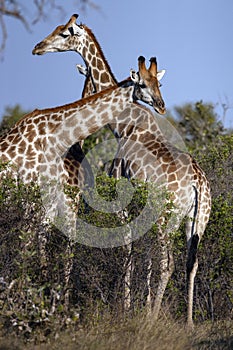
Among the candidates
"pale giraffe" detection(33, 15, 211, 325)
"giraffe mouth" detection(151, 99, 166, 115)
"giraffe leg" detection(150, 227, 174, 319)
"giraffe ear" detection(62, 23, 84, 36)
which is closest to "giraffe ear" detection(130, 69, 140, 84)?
"pale giraffe" detection(33, 15, 211, 325)

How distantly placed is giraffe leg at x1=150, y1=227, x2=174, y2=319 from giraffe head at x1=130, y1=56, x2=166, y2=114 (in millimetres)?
1558

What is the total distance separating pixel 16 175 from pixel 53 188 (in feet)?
1.60

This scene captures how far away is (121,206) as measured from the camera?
25.2 ft

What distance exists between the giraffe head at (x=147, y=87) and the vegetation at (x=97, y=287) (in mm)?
1141

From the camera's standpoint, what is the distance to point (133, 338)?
584 centimetres

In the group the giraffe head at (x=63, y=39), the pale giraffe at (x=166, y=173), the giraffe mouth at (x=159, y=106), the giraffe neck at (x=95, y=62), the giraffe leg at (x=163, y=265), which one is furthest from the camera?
the giraffe neck at (x=95, y=62)

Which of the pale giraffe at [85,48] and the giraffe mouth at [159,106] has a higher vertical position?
the pale giraffe at [85,48]

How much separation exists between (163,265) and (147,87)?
2.11 metres

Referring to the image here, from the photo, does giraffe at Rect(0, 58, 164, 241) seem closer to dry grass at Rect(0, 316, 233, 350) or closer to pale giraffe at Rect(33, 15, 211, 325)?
pale giraffe at Rect(33, 15, 211, 325)

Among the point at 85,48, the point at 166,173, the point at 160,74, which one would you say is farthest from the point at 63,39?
the point at 166,173

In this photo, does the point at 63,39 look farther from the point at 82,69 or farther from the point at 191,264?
the point at 191,264

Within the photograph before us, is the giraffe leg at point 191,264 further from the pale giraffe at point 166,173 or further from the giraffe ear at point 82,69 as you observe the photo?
the giraffe ear at point 82,69

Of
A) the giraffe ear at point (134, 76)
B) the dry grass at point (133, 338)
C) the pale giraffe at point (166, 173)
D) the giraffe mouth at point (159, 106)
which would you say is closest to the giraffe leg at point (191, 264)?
the pale giraffe at point (166, 173)

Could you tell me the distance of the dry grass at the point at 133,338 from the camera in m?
5.53
